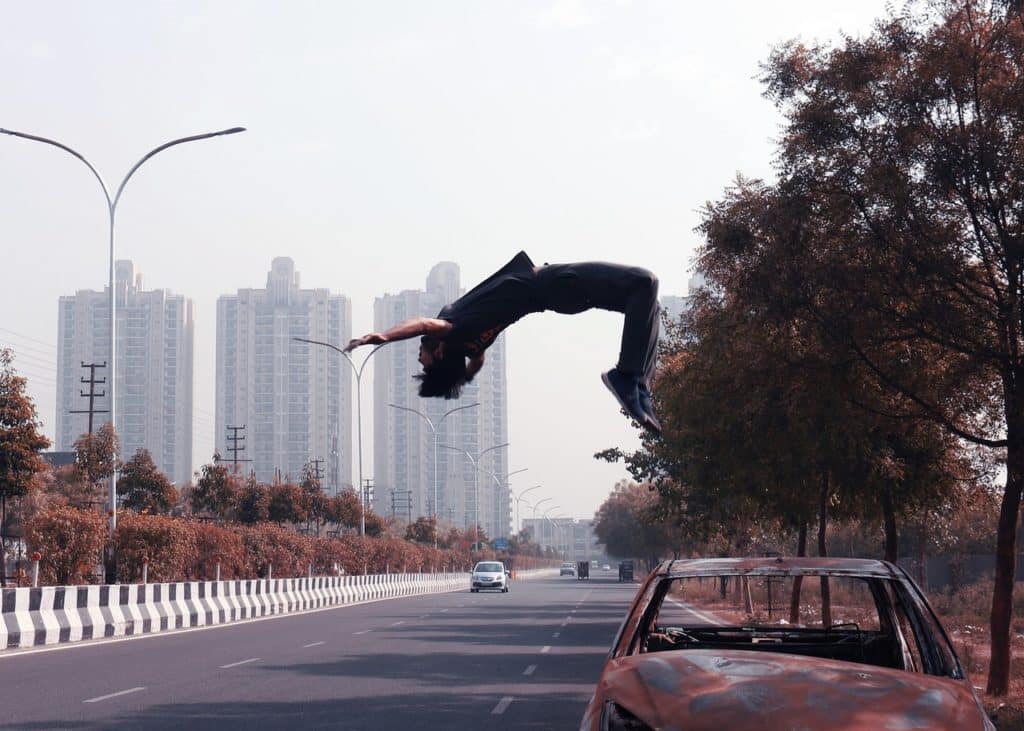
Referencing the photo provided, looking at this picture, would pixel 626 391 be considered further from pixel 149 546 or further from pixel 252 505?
pixel 252 505

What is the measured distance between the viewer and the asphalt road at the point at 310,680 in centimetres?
1309

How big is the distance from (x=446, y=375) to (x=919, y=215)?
9684 mm

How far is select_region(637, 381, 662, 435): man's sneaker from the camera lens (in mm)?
6480

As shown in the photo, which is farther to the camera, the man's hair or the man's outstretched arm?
the man's hair

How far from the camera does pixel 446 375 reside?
275 inches

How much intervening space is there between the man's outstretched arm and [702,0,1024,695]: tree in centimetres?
976

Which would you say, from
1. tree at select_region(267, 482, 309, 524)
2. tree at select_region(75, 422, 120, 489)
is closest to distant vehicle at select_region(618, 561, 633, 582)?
tree at select_region(267, 482, 309, 524)

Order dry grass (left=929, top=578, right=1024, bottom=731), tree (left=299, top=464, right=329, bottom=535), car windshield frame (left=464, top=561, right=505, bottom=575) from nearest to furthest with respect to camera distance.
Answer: dry grass (left=929, top=578, right=1024, bottom=731), car windshield frame (left=464, top=561, right=505, bottom=575), tree (left=299, top=464, right=329, bottom=535)

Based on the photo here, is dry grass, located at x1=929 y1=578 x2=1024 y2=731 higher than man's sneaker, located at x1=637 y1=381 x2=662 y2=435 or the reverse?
the reverse

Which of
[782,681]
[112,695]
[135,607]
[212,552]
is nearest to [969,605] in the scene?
[212,552]

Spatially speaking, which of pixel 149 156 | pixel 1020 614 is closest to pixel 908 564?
pixel 1020 614

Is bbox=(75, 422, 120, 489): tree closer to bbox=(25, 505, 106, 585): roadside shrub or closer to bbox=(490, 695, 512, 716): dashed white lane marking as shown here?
bbox=(25, 505, 106, 585): roadside shrub

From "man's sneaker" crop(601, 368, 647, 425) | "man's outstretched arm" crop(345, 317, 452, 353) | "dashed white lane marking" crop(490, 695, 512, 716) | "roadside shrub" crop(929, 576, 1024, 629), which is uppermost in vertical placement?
"man's outstretched arm" crop(345, 317, 452, 353)

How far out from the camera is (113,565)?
33969 mm
